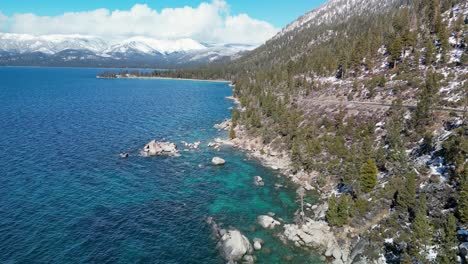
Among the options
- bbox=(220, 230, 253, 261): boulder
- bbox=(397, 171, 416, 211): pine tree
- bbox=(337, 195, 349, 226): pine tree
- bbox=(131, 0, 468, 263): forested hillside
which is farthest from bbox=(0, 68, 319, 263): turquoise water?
bbox=(397, 171, 416, 211): pine tree

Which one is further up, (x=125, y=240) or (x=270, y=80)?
(x=270, y=80)

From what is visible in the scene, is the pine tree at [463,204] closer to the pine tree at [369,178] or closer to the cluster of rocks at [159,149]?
the pine tree at [369,178]

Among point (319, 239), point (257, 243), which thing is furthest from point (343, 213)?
point (257, 243)

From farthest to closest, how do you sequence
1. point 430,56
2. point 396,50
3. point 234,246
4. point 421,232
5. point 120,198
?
point 396,50 < point 430,56 < point 120,198 < point 234,246 < point 421,232

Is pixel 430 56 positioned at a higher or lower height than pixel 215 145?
higher

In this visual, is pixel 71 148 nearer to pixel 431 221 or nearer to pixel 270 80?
pixel 431 221

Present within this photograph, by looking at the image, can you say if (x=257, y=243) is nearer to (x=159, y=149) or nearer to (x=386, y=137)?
(x=386, y=137)

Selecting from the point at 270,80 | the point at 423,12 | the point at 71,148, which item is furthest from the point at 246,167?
the point at 423,12
